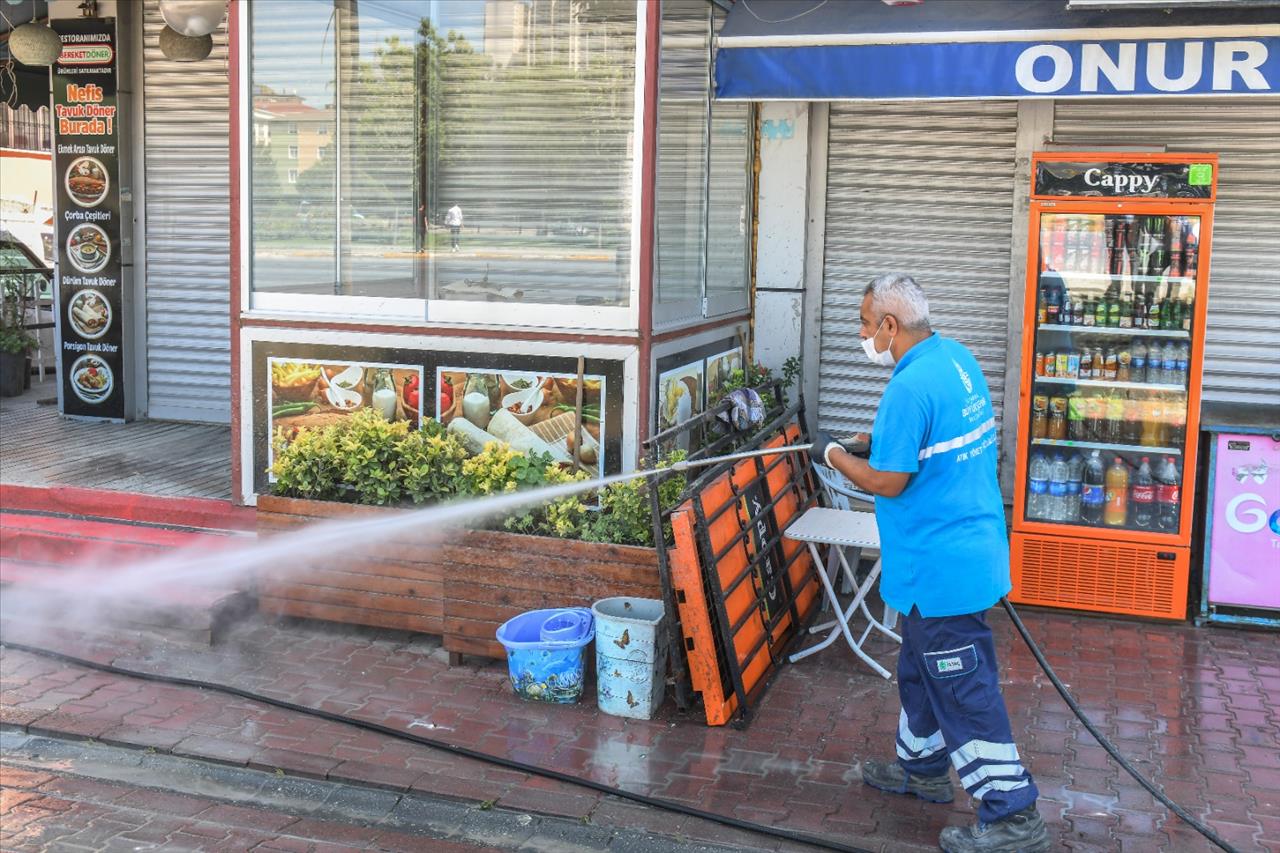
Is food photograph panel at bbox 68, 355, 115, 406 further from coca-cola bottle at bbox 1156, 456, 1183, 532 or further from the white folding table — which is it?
coca-cola bottle at bbox 1156, 456, 1183, 532

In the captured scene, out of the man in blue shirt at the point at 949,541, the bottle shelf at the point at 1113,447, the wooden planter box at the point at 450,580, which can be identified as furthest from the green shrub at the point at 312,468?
the bottle shelf at the point at 1113,447

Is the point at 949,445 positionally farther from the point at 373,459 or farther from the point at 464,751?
the point at 373,459

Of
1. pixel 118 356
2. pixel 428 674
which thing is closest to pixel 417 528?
pixel 428 674

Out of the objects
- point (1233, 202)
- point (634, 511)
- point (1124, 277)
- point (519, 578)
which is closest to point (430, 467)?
point (519, 578)

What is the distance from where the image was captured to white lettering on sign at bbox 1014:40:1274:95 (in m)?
7.04

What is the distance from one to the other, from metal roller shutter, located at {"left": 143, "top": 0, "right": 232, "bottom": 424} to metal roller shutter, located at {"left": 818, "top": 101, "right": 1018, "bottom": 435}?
522 cm

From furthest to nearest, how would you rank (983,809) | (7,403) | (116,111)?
(7,403), (116,111), (983,809)

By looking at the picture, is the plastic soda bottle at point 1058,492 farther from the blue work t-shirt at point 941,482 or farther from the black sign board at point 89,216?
the black sign board at point 89,216

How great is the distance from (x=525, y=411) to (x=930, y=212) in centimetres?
339

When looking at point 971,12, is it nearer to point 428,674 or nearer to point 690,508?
point 690,508

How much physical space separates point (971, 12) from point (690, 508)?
3.69 meters

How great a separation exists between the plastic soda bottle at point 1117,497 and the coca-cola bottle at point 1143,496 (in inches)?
1.6

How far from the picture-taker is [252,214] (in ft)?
26.1

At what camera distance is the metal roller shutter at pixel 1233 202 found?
828 cm
